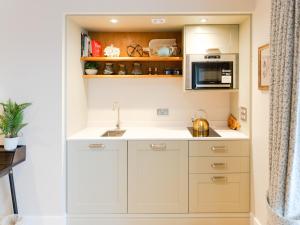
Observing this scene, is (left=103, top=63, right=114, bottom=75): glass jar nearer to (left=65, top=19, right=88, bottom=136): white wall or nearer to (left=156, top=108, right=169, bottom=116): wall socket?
(left=65, top=19, right=88, bottom=136): white wall

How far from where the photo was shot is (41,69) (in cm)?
256

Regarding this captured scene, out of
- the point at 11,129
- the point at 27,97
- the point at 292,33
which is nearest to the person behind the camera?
the point at 292,33

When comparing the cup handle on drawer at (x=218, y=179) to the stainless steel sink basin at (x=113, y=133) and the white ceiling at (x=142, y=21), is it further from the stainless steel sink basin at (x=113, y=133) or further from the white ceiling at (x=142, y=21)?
the white ceiling at (x=142, y=21)

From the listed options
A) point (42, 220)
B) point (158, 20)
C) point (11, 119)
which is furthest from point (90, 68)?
point (42, 220)

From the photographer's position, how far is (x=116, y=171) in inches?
103

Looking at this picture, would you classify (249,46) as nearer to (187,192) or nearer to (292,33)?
(292,33)

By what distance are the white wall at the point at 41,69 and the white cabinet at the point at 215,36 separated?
36 cm

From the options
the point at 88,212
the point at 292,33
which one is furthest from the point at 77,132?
the point at 292,33

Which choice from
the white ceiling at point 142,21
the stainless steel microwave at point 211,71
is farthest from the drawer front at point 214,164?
the white ceiling at point 142,21

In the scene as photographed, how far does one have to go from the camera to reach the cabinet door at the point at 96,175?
2621 mm

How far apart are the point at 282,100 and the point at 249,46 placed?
1.13 metres

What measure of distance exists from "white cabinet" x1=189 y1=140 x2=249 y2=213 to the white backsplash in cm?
76

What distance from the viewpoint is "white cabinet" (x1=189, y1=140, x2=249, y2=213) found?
2.63 m

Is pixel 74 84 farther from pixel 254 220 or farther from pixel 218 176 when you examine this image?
pixel 254 220
